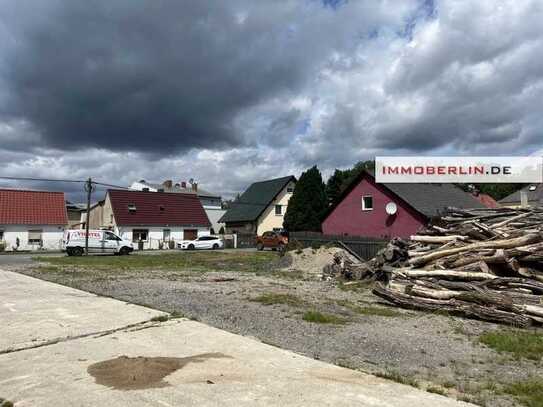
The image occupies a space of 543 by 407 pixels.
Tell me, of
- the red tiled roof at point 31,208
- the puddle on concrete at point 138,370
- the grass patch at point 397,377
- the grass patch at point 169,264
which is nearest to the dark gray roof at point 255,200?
the red tiled roof at point 31,208

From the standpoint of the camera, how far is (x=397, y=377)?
16.4 feet

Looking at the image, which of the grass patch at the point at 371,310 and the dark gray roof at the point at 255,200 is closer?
the grass patch at the point at 371,310

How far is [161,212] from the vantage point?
48.8m

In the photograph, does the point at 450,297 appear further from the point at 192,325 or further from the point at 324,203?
the point at 324,203

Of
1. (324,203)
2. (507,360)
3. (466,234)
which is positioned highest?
(324,203)

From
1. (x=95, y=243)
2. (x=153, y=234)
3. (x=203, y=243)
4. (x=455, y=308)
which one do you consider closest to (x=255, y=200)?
(x=203, y=243)

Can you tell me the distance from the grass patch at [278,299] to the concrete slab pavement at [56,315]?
2.69 m

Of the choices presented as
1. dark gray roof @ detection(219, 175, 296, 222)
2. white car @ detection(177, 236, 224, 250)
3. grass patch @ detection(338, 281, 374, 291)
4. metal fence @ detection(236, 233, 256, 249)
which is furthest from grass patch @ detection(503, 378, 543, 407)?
dark gray roof @ detection(219, 175, 296, 222)

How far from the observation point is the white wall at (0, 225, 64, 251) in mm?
41469

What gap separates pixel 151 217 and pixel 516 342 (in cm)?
4435

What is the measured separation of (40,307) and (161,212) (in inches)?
1575

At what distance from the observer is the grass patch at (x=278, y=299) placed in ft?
33.6

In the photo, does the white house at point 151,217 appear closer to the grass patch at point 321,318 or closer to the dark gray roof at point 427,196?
the dark gray roof at point 427,196

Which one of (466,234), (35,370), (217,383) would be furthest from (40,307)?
(466,234)
